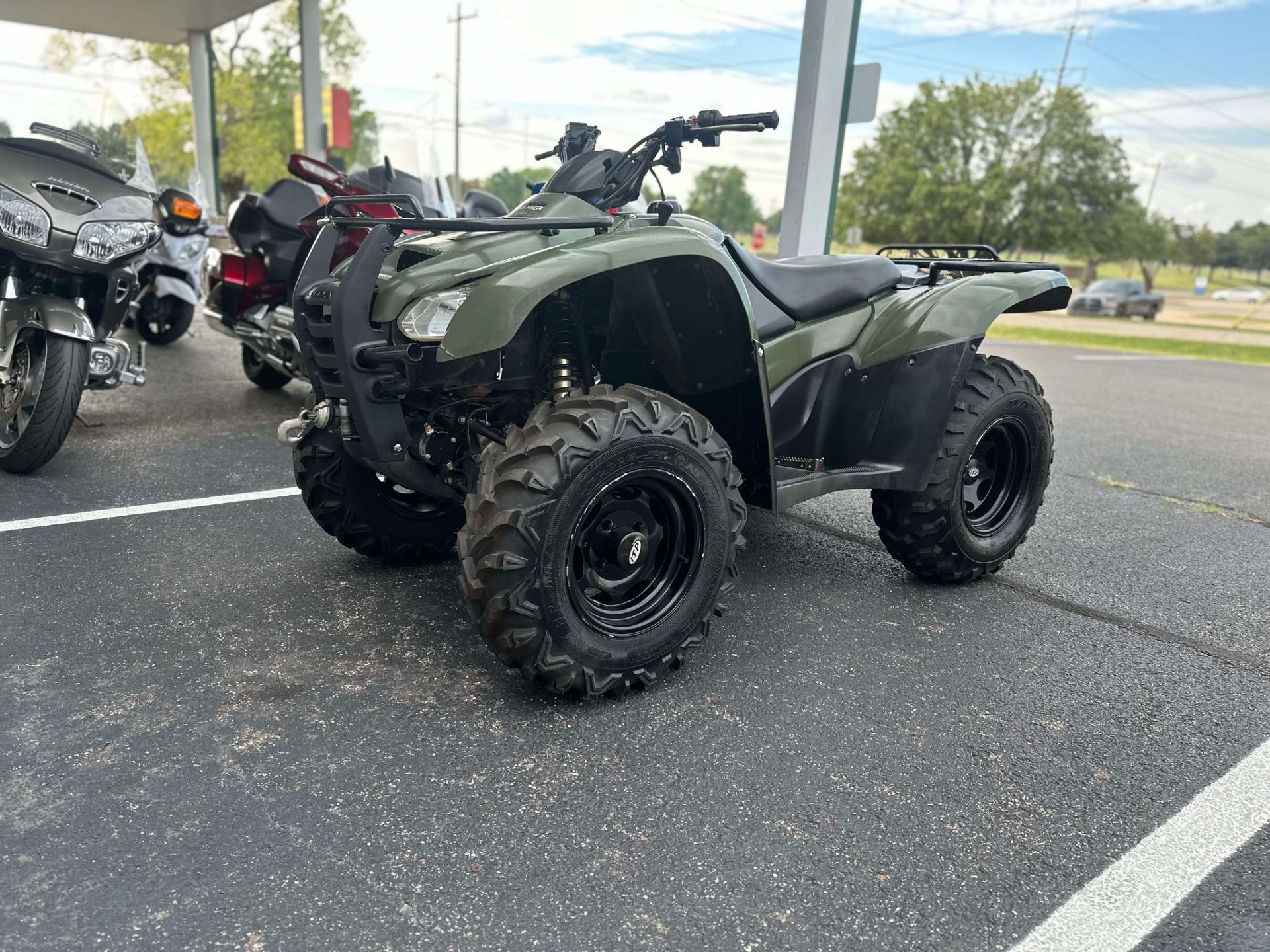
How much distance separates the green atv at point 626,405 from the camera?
2.43 meters

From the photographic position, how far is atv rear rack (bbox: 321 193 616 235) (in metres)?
2.45

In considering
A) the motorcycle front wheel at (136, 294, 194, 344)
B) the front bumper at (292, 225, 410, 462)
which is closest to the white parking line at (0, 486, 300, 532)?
the front bumper at (292, 225, 410, 462)

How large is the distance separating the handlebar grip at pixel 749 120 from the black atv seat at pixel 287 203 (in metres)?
3.66

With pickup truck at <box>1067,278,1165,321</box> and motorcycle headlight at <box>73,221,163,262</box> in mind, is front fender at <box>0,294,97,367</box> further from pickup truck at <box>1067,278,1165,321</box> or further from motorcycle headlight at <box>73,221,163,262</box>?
pickup truck at <box>1067,278,1165,321</box>

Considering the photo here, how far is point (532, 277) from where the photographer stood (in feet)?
7.69

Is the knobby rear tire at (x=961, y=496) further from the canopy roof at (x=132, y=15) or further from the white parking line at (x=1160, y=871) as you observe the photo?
the canopy roof at (x=132, y=15)

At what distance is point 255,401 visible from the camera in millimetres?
6629

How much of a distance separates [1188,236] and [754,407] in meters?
84.1

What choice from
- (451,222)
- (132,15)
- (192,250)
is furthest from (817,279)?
(132,15)

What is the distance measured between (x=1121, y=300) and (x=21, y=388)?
117 ft

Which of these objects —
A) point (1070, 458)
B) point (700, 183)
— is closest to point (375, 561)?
point (1070, 458)

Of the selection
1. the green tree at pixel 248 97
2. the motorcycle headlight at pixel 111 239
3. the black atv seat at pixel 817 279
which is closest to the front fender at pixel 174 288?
the motorcycle headlight at pixel 111 239

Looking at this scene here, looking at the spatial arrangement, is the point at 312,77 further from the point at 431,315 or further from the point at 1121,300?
the point at 1121,300

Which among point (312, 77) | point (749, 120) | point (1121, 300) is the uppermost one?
point (312, 77)
